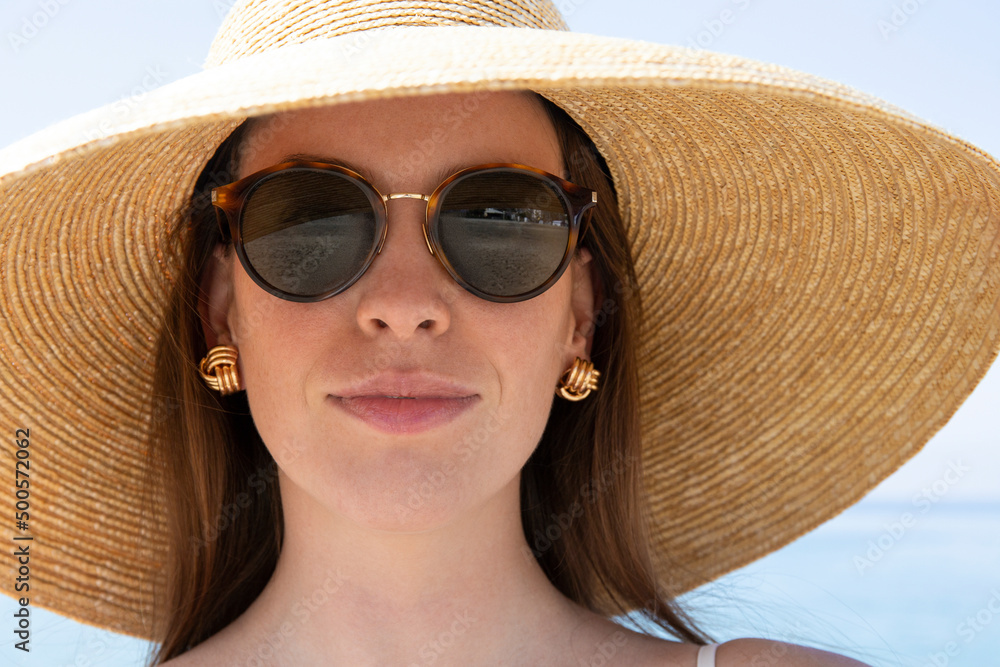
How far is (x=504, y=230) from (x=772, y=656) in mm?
835

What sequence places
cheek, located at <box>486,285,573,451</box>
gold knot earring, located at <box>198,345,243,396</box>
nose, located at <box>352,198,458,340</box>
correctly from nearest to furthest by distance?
nose, located at <box>352,198,458,340</box>
cheek, located at <box>486,285,573,451</box>
gold knot earring, located at <box>198,345,243,396</box>

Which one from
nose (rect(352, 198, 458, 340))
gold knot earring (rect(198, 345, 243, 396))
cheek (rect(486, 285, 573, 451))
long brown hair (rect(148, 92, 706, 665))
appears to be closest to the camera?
nose (rect(352, 198, 458, 340))

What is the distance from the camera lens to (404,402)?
145 centimetres

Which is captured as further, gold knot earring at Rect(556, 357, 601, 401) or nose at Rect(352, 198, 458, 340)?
gold knot earring at Rect(556, 357, 601, 401)

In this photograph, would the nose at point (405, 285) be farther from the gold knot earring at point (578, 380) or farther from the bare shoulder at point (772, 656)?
the bare shoulder at point (772, 656)

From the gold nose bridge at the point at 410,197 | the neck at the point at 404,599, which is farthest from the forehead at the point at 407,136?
the neck at the point at 404,599

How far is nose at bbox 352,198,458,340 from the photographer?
1394 millimetres

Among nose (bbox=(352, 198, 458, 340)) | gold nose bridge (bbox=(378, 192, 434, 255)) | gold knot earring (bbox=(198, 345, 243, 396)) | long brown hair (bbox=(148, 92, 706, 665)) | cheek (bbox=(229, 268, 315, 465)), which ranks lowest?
long brown hair (bbox=(148, 92, 706, 665))

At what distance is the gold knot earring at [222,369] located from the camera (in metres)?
1.68

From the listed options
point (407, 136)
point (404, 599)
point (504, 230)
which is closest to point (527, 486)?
point (404, 599)

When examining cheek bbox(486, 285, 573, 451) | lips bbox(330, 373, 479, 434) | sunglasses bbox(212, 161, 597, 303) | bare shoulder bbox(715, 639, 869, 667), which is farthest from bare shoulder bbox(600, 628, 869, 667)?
sunglasses bbox(212, 161, 597, 303)

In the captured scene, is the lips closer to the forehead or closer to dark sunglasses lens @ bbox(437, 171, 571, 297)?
dark sunglasses lens @ bbox(437, 171, 571, 297)

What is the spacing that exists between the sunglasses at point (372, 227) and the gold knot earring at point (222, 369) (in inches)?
10.9

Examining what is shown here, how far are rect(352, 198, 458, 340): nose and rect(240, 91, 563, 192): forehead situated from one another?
0.18 feet
